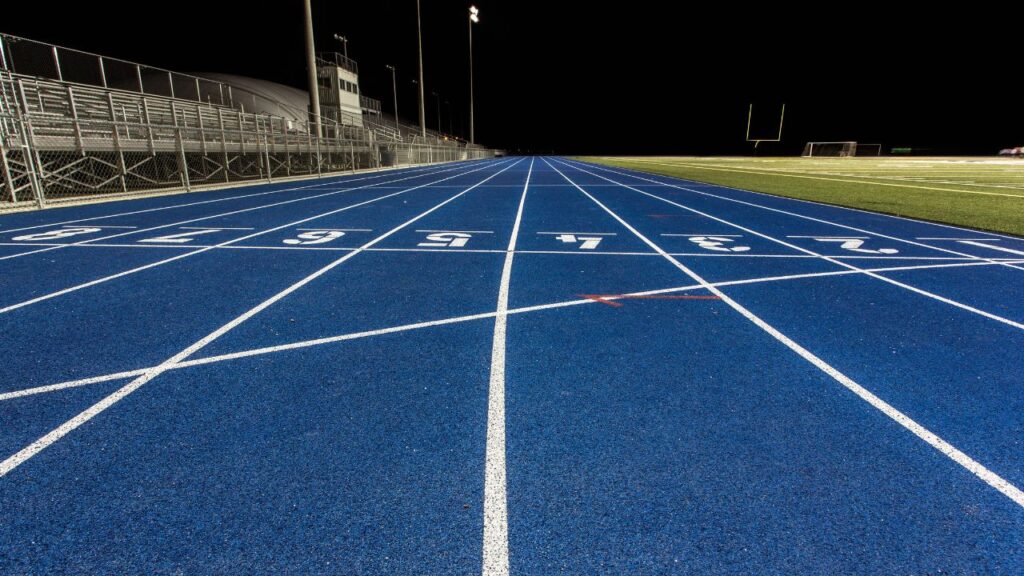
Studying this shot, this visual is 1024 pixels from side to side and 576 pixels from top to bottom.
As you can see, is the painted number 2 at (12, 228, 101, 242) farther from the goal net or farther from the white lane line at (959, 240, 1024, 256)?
the goal net

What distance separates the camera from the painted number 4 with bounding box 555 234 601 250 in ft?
25.0

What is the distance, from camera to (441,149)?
50.0 meters

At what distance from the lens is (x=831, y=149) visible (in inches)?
2832

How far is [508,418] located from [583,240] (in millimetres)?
5633

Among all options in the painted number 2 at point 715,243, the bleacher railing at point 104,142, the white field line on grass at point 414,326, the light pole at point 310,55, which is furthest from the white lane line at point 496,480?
the light pole at point 310,55

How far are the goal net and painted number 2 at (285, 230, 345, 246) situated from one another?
79.2 meters

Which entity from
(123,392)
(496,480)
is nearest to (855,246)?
(496,480)

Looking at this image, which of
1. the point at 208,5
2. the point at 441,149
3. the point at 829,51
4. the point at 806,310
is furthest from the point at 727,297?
the point at 829,51

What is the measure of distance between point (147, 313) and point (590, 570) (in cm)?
447

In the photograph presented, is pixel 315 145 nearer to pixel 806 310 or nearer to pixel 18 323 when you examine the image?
pixel 18 323

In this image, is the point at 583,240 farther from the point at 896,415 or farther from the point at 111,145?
the point at 111,145

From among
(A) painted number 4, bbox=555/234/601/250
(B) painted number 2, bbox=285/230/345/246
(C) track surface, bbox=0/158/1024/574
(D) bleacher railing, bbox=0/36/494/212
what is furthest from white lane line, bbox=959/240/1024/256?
(D) bleacher railing, bbox=0/36/494/212

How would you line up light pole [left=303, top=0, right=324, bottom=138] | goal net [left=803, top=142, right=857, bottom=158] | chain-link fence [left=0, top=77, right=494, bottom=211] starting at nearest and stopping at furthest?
chain-link fence [left=0, top=77, right=494, bottom=211] → light pole [left=303, top=0, right=324, bottom=138] → goal net [left=803, top=142, right=857, bottom=158]

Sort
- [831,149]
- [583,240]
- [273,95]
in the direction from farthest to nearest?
[831,149] → [273,95] → [583,240]
